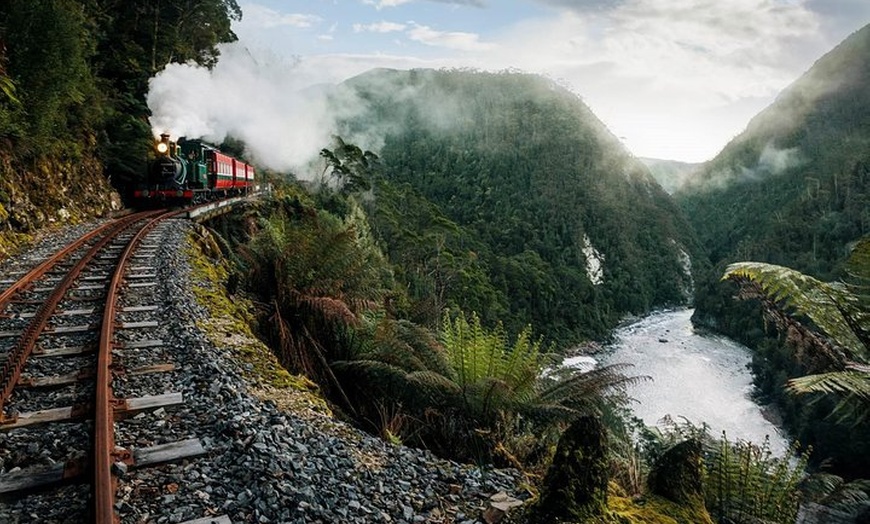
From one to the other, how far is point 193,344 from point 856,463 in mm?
43856

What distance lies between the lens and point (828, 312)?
374 centimetres

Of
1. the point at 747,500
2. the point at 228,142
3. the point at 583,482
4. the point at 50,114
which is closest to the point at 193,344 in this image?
the point at 583,482

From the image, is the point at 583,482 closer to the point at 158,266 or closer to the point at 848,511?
the point at 848,511

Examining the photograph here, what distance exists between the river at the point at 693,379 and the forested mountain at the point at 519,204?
20.5 feet

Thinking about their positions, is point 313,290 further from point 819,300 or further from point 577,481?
point 819,300

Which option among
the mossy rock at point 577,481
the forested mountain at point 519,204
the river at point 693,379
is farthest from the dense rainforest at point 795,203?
the forested mountain at point 519,204

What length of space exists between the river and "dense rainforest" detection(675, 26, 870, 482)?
246 centimetres

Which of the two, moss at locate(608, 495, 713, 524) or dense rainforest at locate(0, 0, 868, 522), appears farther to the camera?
dense rainforest at locate(0, 0, 868, 522)

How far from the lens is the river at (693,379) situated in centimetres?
3947

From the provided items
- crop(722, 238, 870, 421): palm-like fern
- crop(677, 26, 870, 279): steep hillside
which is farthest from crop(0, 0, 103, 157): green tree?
crop(677, 26, 870, 279): steep hillside

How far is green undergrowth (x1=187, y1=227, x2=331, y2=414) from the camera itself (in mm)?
3693

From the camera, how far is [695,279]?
328ft

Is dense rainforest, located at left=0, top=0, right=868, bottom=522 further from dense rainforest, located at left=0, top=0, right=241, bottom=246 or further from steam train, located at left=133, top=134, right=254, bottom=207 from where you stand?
steam train, located at left=133, top=134, right=254, bottom=207

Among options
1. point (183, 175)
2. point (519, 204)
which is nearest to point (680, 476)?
point (183, 175)
